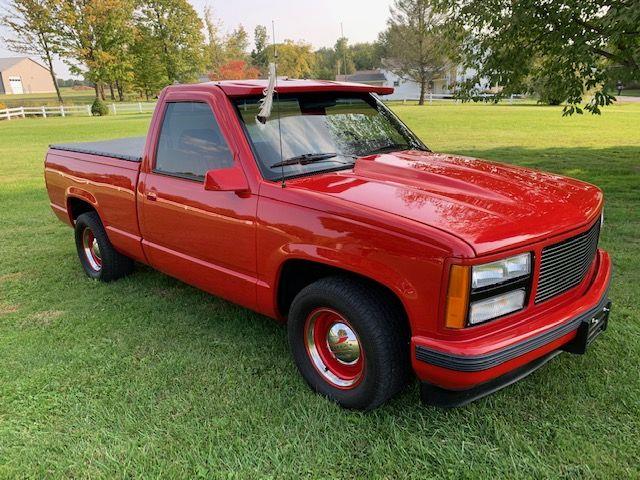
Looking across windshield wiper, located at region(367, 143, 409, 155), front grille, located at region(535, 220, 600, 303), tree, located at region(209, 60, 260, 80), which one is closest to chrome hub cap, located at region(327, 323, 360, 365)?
front grille, located at region(535, 220, 600, 303)

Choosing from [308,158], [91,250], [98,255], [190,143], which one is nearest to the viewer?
[308,158]

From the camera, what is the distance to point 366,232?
2.54 meters

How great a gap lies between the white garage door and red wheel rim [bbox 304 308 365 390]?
319 ft

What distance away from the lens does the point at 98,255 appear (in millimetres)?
5168

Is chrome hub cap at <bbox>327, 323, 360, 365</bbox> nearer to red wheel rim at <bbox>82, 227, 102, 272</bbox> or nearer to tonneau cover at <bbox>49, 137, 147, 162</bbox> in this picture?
tonneau cover at <bbox>49, 137, 147, 162</bbox>

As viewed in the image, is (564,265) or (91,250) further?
(91,250)

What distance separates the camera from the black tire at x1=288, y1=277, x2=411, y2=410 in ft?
8.59

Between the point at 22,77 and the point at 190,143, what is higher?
the point at 190,143

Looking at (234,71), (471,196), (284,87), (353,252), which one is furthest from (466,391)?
(234,71)

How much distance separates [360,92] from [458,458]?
2652 millimetres

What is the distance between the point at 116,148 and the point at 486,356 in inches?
158

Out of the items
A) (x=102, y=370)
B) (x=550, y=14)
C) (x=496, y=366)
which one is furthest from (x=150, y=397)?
(x=550, y=14)

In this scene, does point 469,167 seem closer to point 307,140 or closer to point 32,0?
point 307,140

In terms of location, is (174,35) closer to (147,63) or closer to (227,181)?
(147,63)
